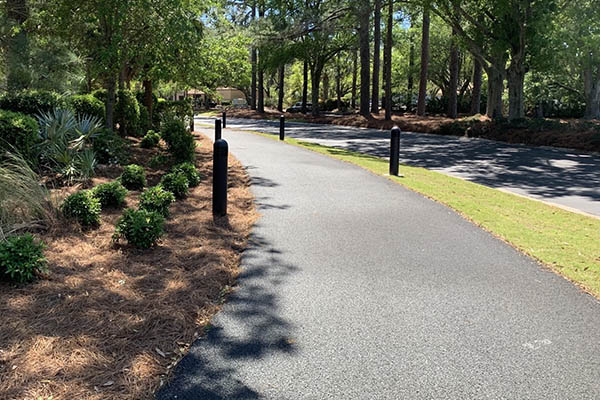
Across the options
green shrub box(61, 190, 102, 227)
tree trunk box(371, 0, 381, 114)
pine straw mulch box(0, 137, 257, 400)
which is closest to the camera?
pine straw mulch box(0, 137, 257, 400)

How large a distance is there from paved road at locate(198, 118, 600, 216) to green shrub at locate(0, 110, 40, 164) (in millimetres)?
9258

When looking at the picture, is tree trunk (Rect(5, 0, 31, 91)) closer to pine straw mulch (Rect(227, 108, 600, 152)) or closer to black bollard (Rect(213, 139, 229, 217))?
black bollard (Rect(213, 139, 229, 217))

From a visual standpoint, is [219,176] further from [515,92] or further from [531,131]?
[515,92]

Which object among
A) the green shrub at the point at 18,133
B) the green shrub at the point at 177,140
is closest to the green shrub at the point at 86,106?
the green shrub at the point at 177,140

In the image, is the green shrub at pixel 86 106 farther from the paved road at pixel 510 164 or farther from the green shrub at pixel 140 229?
the paved road at pixel 510 164

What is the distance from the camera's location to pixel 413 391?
9.16ft

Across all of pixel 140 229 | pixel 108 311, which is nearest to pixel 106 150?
pixel 140 229

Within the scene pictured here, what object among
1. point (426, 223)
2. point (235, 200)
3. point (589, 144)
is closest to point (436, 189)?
point (426, 223)

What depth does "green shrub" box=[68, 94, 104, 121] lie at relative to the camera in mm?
12039

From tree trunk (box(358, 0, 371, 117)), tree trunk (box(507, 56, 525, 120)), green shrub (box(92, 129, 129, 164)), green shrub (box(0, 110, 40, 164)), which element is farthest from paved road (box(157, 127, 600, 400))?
tree trunk (box(358, 0, 371, 117))

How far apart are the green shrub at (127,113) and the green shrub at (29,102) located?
4.81 metres

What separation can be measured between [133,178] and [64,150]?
4.46ft

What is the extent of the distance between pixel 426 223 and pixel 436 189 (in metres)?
2.90

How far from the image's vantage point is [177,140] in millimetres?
11062
